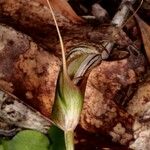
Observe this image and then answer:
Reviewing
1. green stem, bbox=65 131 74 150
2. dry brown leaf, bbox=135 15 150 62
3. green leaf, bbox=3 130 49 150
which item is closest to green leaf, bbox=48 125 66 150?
green leaf, bbox=3 130 49 150

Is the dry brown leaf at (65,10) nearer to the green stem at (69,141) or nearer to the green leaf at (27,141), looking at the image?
the green leaf at (27,141)

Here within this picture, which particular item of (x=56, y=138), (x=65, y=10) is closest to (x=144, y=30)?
(x=65, y=10)

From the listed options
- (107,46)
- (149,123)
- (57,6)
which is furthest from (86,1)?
(149,123)

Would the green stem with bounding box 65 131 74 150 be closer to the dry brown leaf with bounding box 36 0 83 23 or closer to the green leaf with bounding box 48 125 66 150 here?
the green leaf with bounding box 48 125 66 150

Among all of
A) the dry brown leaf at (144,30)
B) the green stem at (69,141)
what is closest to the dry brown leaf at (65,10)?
the dry brown leaf at (144,30)

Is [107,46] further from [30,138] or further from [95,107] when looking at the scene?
[30,138]
